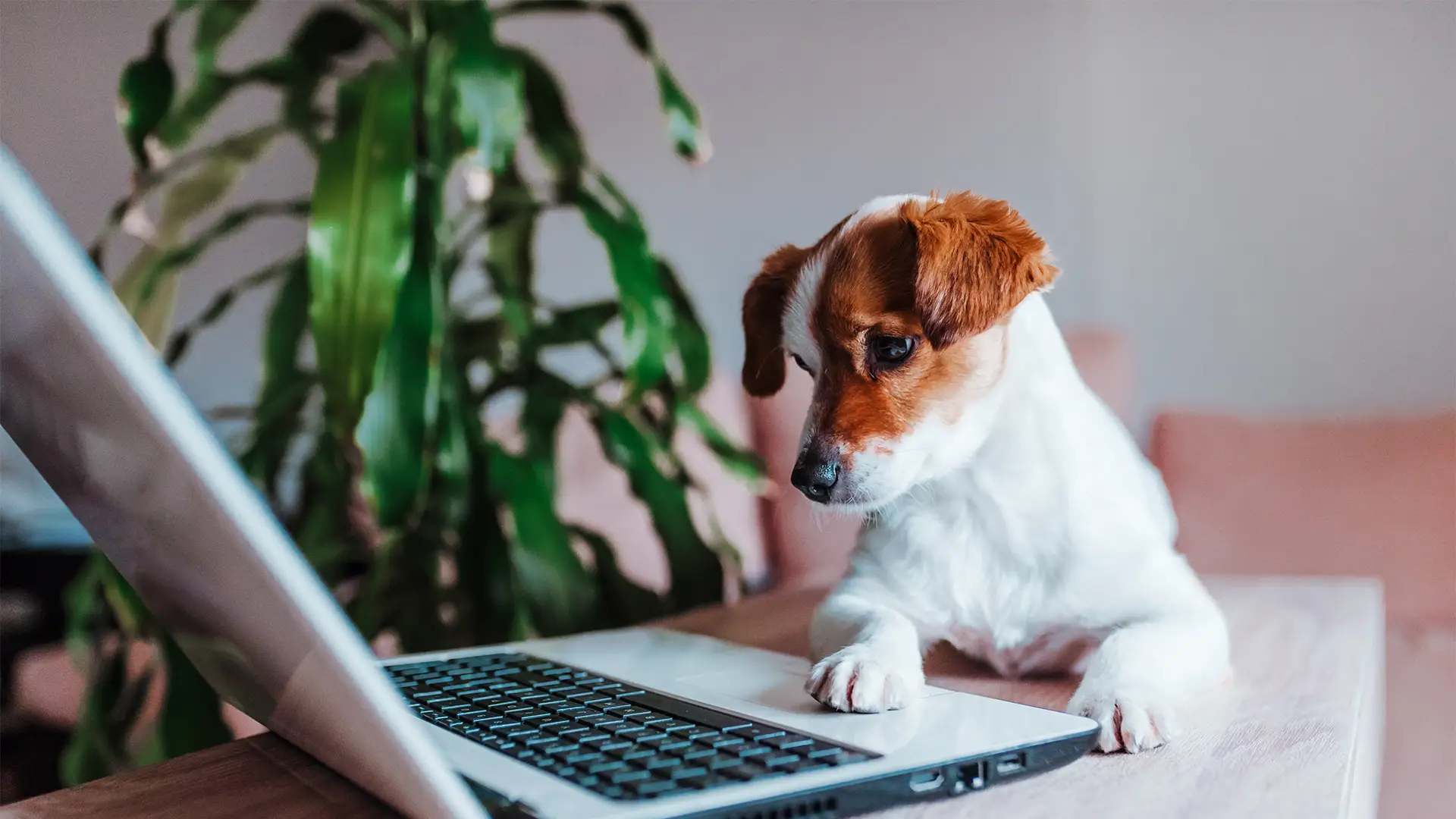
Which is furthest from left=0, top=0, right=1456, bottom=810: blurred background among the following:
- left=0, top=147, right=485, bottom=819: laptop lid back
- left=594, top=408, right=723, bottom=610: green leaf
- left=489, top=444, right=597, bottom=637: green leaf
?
left=0, top=147, right=485, bottom=819: laptop lid back

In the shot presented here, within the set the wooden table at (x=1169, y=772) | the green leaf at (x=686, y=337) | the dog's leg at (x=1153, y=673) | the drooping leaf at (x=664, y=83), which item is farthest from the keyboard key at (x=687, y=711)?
the drooping leaf at (x=664, y=83)

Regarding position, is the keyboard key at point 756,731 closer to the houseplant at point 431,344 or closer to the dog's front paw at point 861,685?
the dog's front paw at point 861,685

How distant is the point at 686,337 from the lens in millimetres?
1428

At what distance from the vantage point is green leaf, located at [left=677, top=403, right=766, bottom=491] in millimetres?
1459

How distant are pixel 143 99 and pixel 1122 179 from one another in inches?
62.2

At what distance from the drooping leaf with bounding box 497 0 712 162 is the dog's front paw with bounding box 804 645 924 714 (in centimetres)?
89

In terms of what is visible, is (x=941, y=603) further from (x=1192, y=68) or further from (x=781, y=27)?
(x=781, y=27)

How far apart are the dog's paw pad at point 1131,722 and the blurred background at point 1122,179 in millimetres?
998

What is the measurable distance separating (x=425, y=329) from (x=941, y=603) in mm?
651

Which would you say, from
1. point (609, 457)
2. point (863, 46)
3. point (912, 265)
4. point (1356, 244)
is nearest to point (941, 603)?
point (912, 265)

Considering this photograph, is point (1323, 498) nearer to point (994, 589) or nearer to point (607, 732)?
point (994, 589)

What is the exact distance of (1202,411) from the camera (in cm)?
187

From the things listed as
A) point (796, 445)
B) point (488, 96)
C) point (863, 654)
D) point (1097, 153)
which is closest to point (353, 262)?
point (488, 96)

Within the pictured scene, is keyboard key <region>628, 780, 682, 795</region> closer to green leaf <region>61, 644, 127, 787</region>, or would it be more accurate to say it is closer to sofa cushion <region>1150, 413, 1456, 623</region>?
green leaf <region>61, 644, 127, 787</region>
